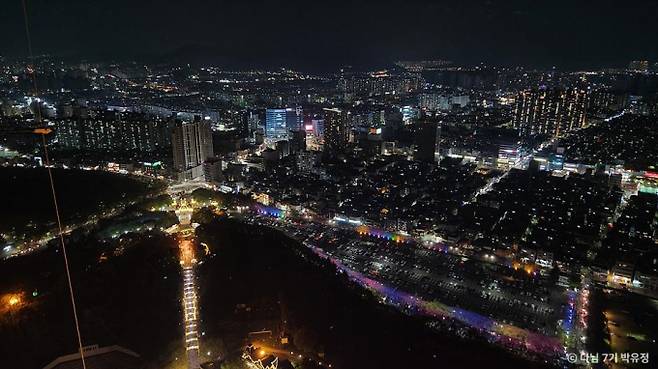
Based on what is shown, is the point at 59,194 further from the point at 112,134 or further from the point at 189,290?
the point at 189,290

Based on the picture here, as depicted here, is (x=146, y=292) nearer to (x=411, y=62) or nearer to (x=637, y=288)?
(x=637, y=288)

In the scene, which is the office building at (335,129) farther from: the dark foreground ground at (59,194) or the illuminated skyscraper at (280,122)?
the dark foreground ground at (59,194)

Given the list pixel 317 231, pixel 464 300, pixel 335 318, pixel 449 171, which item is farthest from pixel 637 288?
pixel 449 171

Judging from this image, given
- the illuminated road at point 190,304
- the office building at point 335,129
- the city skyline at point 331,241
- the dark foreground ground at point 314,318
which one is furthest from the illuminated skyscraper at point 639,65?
the illuminated road at point 190,304

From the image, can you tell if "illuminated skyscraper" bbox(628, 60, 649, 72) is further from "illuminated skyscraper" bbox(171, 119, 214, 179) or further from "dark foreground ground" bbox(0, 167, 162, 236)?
"dark foreground ground" bbox(0, 167, 162, 236)

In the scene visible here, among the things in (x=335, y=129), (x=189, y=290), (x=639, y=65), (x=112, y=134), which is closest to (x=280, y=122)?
(x=335, y=129)
